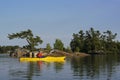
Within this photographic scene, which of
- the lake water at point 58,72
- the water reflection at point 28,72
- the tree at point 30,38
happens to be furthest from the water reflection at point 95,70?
the tree at point 30,38

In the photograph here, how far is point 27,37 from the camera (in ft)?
402

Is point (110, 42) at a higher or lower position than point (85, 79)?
higher

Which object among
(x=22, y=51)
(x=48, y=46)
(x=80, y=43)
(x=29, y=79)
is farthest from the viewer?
(x=80, y=43)

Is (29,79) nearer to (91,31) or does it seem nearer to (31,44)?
(31,44)

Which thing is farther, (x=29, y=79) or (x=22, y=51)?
(x=22, y=51)

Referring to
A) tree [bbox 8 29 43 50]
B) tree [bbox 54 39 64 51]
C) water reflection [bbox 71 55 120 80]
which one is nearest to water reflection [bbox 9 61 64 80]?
water reflection [bbox 71 55 120 80]

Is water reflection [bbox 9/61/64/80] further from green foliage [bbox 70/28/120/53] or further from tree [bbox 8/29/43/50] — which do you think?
green foliage [bbox 70/28/120/53]

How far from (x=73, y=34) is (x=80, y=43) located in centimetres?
493

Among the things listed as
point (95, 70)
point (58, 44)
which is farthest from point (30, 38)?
point (95, 70)

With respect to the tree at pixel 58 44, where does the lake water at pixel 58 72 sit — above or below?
below

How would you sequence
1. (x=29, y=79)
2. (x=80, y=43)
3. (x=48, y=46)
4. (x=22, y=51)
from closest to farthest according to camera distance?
(x=29, y=79) < (x=22, y=51) < (x=48, y=46) < (x=80, y=43)

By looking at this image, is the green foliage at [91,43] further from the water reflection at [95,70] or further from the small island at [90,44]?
the water reflection at [95,70]

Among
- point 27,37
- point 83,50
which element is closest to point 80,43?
point 83,50

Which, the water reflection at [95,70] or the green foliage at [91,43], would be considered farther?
the green foliage at [91,43]
